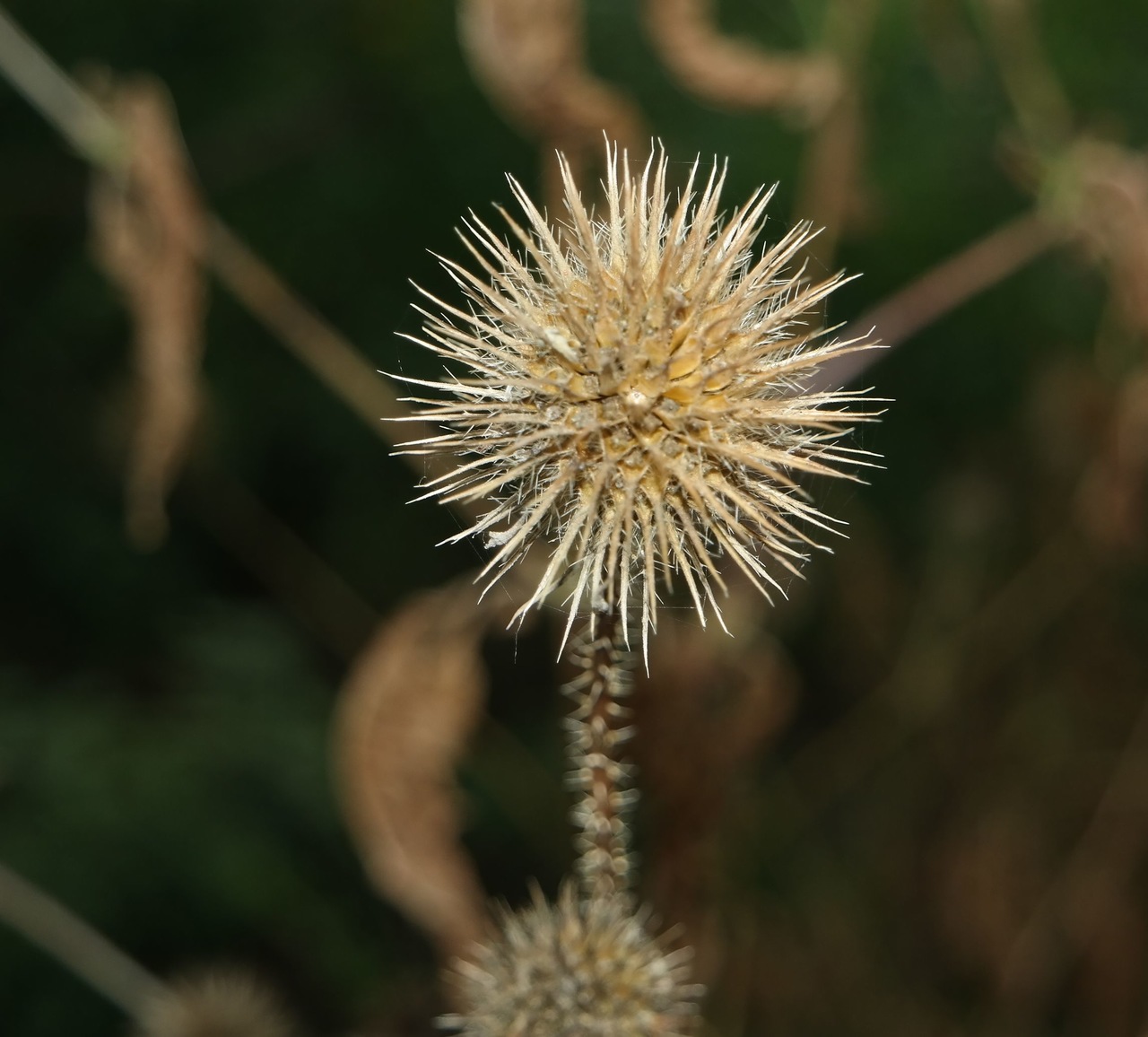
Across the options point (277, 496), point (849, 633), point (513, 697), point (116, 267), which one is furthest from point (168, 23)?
point (849, 633)

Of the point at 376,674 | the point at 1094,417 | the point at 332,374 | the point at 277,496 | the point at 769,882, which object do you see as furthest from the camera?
the point at 277,496

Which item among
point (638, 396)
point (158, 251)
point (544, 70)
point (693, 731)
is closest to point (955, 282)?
point (544, 70)

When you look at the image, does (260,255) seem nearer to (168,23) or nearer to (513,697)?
(168,23)

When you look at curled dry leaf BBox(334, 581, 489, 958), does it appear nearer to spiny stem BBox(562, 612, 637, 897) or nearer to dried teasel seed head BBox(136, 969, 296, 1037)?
spiny stem BBox(562, 612, 637, 897)

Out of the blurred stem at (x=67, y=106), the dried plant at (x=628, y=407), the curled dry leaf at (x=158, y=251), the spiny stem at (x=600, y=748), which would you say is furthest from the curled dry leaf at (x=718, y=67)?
the spiny stem at (x=600, y=748)

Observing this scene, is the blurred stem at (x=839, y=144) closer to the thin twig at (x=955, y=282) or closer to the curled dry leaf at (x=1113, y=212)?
the thin twig at (x=955, y=282)

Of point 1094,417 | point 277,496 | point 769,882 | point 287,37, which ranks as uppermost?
point 287,37

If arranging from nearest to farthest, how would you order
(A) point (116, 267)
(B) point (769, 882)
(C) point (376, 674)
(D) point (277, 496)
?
(C) point (376, 674) → (A) point (116, 267) → (B) point (769, 882) → (D) point (277, 496)

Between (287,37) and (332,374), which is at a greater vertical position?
(287,37)
